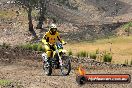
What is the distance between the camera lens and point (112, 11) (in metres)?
71.2

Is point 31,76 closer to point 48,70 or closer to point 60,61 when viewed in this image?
point 48,70

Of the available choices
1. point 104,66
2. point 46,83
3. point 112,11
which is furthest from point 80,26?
point 46,83

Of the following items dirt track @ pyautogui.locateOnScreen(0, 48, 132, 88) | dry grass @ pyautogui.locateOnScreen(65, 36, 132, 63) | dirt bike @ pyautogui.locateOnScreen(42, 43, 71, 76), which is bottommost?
dry grass @ pyautogui.locateOnScreen(65, 36, 132, 63)

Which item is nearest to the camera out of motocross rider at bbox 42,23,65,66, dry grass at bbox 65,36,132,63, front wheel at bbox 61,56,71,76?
front wheel at bbox 61,56,71,76

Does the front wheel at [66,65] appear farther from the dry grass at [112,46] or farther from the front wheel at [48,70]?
the dry grass at [112,46]

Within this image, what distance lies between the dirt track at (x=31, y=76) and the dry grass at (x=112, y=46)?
36.4ft

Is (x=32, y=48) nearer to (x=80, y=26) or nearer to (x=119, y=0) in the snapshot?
(x=80, y=26)

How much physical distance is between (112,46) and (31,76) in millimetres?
22012

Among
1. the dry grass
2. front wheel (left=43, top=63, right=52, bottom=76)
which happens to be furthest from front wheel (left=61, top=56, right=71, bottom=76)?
the dry grass

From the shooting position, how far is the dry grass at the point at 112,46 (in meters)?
35.0

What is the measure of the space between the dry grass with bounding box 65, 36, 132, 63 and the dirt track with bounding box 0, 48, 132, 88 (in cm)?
1111

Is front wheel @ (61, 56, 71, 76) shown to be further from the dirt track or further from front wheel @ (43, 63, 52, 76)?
Answer: front wheel @ (43, 63, 52, 76)

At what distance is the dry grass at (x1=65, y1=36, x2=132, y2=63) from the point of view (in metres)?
35.0

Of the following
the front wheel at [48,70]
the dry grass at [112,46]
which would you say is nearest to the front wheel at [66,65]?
the front wheel at [48,70]
